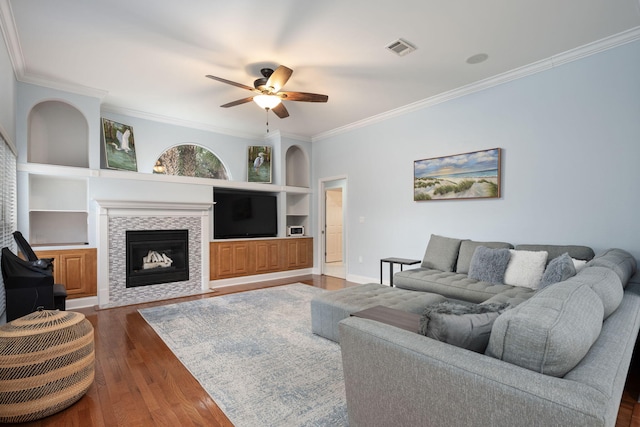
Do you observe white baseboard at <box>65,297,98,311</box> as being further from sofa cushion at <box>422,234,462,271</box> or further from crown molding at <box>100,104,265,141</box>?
sofa cushion at <box>422,234,462,271</box>

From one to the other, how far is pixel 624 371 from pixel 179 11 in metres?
3.64

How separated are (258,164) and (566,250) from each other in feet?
17.2

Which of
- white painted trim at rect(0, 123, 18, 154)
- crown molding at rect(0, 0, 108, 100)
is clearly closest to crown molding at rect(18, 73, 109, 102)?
crown molding at rect(0, 0, 108, 100)

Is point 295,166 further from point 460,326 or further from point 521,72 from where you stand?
point 460,326

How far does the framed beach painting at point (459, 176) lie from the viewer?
4089 millimetres

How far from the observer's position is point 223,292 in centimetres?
521

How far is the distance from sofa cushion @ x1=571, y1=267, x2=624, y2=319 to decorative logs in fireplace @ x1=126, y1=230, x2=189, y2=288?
16.9ft

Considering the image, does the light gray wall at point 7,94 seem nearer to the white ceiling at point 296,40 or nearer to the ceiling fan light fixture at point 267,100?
the white ceiling at point 296,40

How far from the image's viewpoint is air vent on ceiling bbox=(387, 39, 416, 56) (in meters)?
3.17

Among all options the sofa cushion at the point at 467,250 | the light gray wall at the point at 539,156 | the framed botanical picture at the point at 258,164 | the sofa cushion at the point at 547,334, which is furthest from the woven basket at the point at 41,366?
the framed botanical picture at the point at 258,164

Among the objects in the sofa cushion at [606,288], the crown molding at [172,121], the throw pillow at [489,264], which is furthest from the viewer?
the crown molding at [172,121]

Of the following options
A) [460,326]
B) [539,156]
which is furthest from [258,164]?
[460,326]

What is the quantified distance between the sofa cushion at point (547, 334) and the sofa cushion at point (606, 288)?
38cm

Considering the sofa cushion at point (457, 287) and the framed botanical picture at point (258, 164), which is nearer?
the sofa cushion at point (457, 287)
